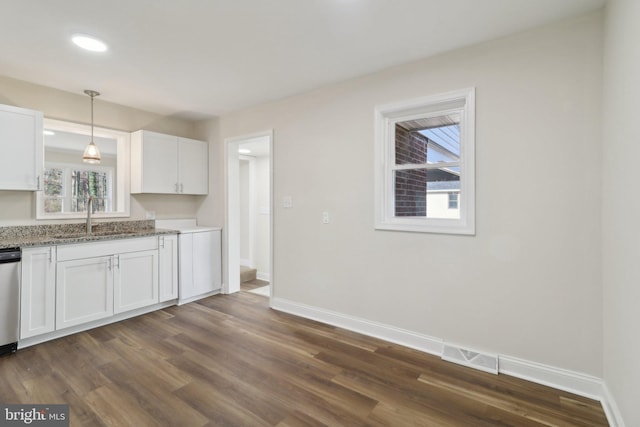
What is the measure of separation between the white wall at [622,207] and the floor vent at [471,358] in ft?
2.14

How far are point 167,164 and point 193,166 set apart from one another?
0.37 meters

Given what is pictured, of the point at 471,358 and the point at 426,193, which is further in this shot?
the point at 426,193

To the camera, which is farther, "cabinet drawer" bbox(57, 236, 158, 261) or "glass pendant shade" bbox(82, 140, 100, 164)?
"glass pendant shade" bbox(82, 140, 100, 164)

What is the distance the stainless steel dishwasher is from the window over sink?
0.83 metres

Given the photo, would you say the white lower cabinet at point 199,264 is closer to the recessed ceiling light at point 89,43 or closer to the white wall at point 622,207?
the recessed ceiling light at point 89,43

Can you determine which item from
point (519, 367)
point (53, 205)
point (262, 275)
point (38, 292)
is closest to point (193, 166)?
point (53, 205)

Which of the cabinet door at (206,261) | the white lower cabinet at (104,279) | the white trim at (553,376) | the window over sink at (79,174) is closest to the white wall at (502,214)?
the white trim at (553,376)

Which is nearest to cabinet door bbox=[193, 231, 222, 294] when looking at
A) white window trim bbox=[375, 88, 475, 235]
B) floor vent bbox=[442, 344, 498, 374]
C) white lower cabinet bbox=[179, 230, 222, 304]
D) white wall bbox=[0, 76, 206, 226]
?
white lower cabinet bbox=[179, 230, 222, 304]

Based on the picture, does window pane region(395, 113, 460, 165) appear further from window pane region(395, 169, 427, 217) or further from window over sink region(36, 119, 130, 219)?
window over sink region(36, 119, 130, 219)

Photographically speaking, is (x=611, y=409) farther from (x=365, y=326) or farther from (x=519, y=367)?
(x=365, y=326)

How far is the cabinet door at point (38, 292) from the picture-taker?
273 cm

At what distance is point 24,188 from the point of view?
3027 mm

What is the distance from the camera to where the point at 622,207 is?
166cm

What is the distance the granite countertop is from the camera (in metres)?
2.88
